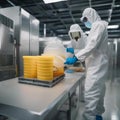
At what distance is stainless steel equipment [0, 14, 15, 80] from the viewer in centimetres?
244

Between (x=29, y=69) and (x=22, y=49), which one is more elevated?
(x=22, y=49)

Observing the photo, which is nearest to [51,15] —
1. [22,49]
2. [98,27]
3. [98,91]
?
[22,49]

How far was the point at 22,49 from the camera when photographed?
3.20m

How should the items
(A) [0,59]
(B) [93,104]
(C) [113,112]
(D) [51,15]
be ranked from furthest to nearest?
(D) [51,15]
(C) [113,112]
(A) [0,59]
(B) [93,104]

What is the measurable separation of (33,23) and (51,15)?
2.23 meters

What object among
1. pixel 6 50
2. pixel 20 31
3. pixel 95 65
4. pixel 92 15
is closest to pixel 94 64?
pixel 95 65

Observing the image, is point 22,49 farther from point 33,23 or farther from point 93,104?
point 93,104

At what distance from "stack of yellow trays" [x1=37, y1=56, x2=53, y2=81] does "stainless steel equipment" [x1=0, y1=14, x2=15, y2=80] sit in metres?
1.53

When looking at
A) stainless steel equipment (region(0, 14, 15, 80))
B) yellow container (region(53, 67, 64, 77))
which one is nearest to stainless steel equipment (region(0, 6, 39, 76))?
stainless steel equipment (region(0, 14, 15, 80))

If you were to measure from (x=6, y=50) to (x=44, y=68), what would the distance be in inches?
69.9

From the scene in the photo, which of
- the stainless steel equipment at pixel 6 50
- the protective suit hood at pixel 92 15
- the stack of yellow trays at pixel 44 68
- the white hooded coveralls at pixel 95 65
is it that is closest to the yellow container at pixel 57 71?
the stack of yellow trays at pixel 44 68

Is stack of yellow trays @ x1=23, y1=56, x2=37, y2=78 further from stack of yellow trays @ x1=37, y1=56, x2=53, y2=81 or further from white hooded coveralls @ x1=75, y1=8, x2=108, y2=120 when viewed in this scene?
white hooded coveralls @ x1=75, y1=8, x2=108, y2=120

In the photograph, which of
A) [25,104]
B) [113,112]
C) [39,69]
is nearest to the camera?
[25,104]

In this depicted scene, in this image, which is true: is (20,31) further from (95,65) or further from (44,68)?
(44,68)
